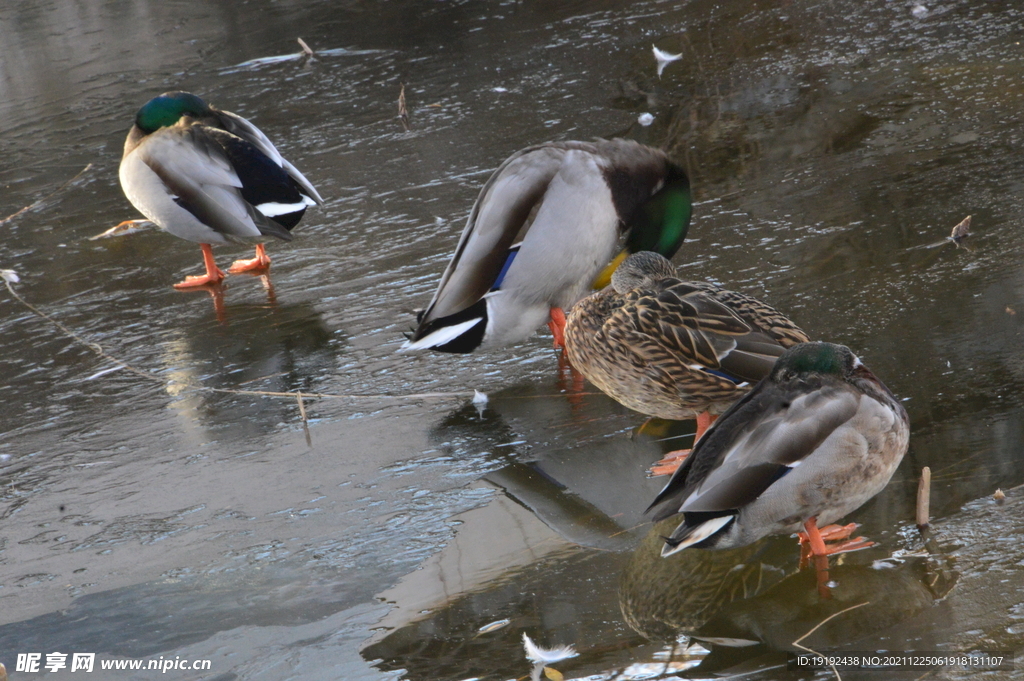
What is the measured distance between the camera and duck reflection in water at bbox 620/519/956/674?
2393mm

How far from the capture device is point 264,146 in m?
5.31

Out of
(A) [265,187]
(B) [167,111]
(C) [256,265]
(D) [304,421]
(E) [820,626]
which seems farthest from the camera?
(B) [167,111]

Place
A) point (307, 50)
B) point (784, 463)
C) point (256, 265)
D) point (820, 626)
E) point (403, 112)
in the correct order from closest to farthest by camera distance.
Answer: point (820, 626) → point (784, 463) → point (256, 265) → point (403, 112) → point (307, 50)

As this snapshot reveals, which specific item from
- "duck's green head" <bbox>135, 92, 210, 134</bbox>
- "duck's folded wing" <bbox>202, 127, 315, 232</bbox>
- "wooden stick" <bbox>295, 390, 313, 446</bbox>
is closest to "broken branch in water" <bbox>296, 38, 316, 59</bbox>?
"duck's green head" <bbox>135, 92, 210, 134</bbox>

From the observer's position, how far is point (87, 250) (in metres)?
5.68

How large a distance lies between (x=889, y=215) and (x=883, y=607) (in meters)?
2.62

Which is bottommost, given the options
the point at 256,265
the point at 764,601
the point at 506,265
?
the point at 256,265

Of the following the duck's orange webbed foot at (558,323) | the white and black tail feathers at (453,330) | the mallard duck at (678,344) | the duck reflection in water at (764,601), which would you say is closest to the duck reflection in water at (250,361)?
the white and black tail feathers at (453,330)

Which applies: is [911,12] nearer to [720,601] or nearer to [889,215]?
[889,215]

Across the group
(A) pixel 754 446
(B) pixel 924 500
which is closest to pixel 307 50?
(A) pixel 754 446

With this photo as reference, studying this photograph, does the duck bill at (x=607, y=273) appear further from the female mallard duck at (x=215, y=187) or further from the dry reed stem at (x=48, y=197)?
the dry reed stem at (x=48, y=197)

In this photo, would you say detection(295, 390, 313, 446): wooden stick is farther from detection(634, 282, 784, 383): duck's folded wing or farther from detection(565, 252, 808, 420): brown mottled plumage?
detection(634, 282, 784, 383): duck's folded wing

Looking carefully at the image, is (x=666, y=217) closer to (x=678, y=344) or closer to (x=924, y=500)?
(x=678, y=344)

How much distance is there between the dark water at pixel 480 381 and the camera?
103 inches
